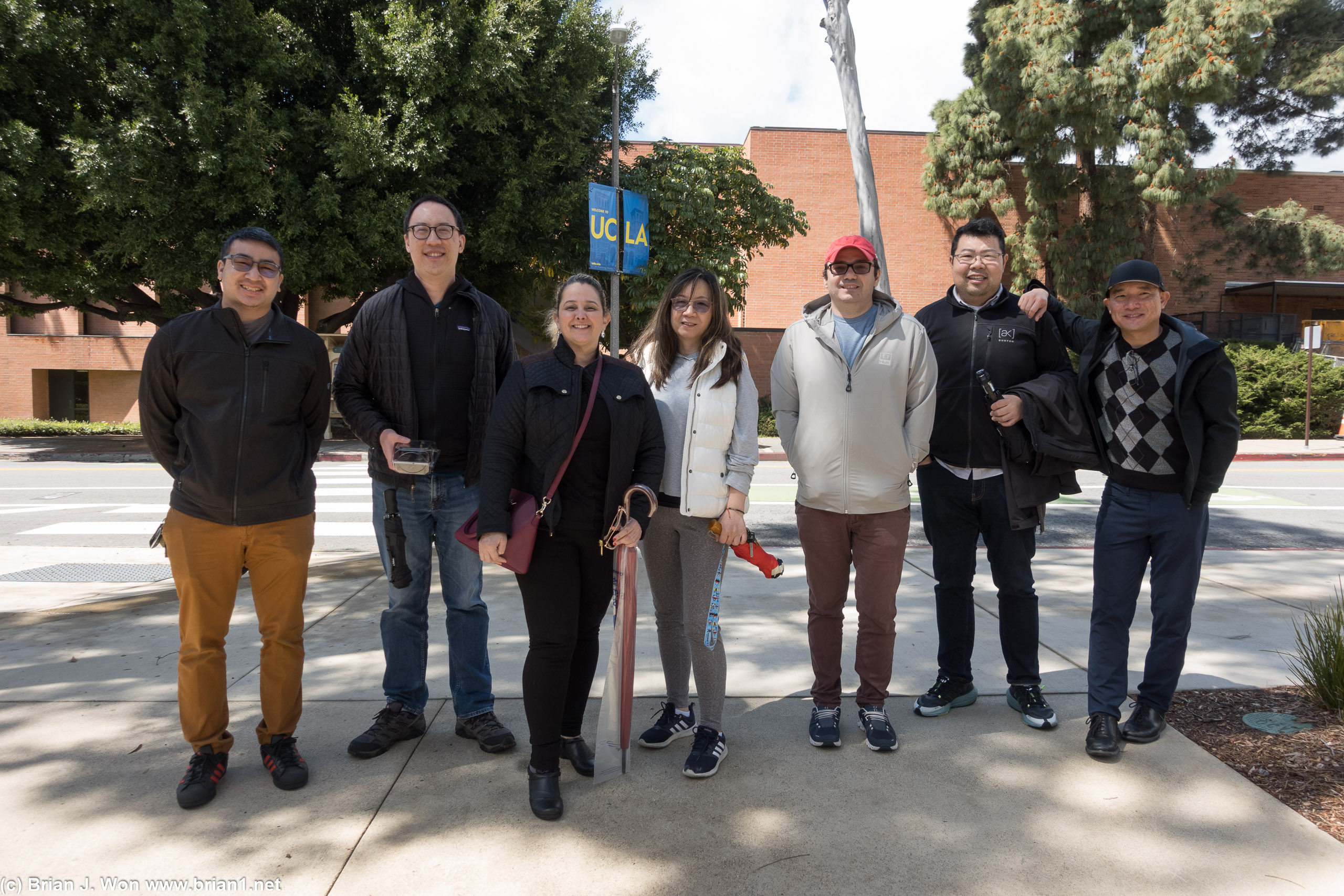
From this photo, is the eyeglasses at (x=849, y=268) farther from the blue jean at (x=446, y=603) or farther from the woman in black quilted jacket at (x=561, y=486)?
the blue jean at (x=446, y=603)

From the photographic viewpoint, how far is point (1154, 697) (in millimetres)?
3463

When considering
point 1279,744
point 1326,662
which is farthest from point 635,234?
point 1279,744

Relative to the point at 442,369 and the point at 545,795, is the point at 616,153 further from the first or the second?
the point at 545,795

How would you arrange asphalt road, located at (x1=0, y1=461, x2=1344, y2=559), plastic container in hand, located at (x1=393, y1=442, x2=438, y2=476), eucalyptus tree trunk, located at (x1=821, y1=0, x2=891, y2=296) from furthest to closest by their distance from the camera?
eucalyptus tree trunk, located at (x1=821, y1=0, x2=891, y2=296) < asphalt road, located at (x1=0, y1=461, x2=1344, y2=559) < plastic container in hand, located at (x1=393, y1=442, x2=438, y2=476)

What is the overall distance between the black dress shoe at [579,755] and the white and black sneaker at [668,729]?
281 millimetres

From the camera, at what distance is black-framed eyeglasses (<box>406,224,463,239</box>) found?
10.9 feet

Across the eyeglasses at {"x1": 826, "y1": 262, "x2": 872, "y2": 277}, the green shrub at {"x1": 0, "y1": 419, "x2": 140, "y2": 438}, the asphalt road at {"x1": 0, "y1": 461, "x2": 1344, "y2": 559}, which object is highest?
the eyeglasses at {"x1": 826, "y1": 262, "x2": 872, "y2": 277}

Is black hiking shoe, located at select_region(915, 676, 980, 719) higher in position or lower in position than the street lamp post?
lower

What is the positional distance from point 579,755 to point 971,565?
2.01m

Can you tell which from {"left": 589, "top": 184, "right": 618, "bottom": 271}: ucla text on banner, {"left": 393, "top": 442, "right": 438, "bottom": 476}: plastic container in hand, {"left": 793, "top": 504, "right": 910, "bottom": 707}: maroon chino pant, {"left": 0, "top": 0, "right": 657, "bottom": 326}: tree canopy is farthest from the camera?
{"left": 589, "top": 184, "right": 618, "bottom": 271}: ucla text on banner

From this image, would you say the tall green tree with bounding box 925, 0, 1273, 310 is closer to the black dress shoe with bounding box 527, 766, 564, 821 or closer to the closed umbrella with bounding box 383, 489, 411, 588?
the closed umbrella with bounding box 383, 489, 411, 588

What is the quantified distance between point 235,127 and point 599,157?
313 inches

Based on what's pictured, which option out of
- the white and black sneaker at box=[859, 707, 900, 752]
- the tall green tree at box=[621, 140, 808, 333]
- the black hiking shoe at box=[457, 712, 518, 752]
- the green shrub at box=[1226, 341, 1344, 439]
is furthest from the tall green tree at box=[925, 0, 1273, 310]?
the black hiking shoe at box=[457, 712, 518, 752]

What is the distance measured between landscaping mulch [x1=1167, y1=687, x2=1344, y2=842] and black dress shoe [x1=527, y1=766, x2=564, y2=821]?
8.66 ft
